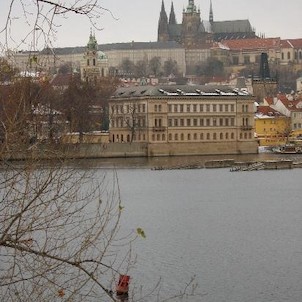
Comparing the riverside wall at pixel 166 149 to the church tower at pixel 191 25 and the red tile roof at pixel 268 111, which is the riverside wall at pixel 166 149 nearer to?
the red tile roof at pixel 268 111

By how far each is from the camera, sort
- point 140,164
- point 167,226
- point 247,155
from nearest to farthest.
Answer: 1. point 167,226
2. point 140,164
3. point 247,155

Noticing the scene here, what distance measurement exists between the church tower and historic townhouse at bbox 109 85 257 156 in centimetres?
7605

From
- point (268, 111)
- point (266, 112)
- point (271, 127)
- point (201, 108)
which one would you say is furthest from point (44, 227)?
point (268, 111)

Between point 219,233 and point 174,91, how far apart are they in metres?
34.0

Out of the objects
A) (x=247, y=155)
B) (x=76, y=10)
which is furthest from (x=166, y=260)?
(x=247, y=155)

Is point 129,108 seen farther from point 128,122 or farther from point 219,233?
point 219,233

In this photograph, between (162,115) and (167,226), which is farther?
(162,115)

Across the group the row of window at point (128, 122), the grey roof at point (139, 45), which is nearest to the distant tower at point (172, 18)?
the grey roof at point (139, 45)

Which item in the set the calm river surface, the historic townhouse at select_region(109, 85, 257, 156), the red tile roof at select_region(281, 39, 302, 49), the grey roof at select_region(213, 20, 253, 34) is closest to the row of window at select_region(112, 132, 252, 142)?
the historic townhouse at select_region(109, 85, 257, 156)

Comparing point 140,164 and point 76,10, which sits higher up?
point 76,10

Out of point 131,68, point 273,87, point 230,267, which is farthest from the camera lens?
point 131,68

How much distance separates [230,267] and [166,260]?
113 centimetres

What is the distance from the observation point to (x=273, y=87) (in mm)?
84438

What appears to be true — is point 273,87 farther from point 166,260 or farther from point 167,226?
point 166,260
